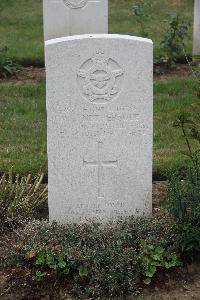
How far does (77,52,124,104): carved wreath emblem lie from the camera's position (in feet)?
15.6

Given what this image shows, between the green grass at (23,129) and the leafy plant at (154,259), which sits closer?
the leafy plant at (154,259)

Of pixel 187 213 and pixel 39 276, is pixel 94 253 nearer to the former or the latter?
pixel 39 276

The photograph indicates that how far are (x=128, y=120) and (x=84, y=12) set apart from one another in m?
4.92

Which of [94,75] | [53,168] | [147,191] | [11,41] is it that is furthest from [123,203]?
[11,41]

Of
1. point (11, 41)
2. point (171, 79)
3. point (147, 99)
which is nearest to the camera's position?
point (147, 99)

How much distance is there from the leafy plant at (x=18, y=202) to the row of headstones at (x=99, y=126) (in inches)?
10.1

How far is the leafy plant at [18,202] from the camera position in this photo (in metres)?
5.12

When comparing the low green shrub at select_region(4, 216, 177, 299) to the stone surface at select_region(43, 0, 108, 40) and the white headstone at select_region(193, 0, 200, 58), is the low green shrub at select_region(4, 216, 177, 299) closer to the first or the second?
the stone surface at select_region(43, 0, 108, 40)

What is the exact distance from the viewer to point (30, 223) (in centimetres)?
500


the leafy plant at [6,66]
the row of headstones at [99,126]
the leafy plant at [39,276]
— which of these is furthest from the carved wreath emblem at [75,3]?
the leafy plant at [39,276]

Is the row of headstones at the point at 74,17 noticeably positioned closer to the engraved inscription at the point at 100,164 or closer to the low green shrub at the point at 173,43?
the low green shrub at the point at 173,43

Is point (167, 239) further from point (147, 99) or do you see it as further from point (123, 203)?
point (147, 99)

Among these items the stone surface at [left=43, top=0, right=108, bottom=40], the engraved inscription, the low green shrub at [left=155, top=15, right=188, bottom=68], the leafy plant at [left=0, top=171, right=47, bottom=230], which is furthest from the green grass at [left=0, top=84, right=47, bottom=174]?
the low green shrub at [left=155, top=15, right=188, bottom=68]

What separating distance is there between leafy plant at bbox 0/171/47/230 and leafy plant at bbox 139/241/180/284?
991 millimetres
